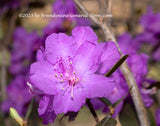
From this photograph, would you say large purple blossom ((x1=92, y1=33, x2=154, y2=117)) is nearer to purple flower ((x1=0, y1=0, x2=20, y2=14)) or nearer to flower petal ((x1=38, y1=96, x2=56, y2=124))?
flower petal ((x1=38, y1=96, x2=56, y2=124))

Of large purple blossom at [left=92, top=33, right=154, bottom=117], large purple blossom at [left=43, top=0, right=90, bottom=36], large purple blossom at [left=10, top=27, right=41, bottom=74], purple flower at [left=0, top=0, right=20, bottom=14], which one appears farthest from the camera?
large purple blossom at [left=10, top=27, right=41, bottom=74]

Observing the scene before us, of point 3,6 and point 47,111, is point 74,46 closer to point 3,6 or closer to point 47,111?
point 47,111

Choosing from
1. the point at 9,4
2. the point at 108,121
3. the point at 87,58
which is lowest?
the point at 108,121

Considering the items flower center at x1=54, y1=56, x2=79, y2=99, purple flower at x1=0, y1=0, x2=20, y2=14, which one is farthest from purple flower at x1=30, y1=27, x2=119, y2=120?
purple flower at x1=0, y1=0, x2=20, y2=14

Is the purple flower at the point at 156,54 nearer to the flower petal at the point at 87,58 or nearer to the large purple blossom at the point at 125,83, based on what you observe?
the large purple blossom at the point at 125,83

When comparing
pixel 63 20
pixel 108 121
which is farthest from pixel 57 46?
pixel 63 20

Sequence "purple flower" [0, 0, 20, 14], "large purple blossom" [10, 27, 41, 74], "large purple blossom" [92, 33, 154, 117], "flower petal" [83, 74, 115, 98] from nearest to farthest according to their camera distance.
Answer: "flower petal" [83, 74, 115, 98]
"large purple blossom" [92, 33, 154, 117]
"purple flower" [0, 0, 20, 14]
"large purple blossom" [10, 27, 41, 74]

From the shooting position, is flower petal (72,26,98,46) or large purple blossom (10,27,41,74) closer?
flower petal (72,26,98,46)

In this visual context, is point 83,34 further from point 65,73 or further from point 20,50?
point 20,50
